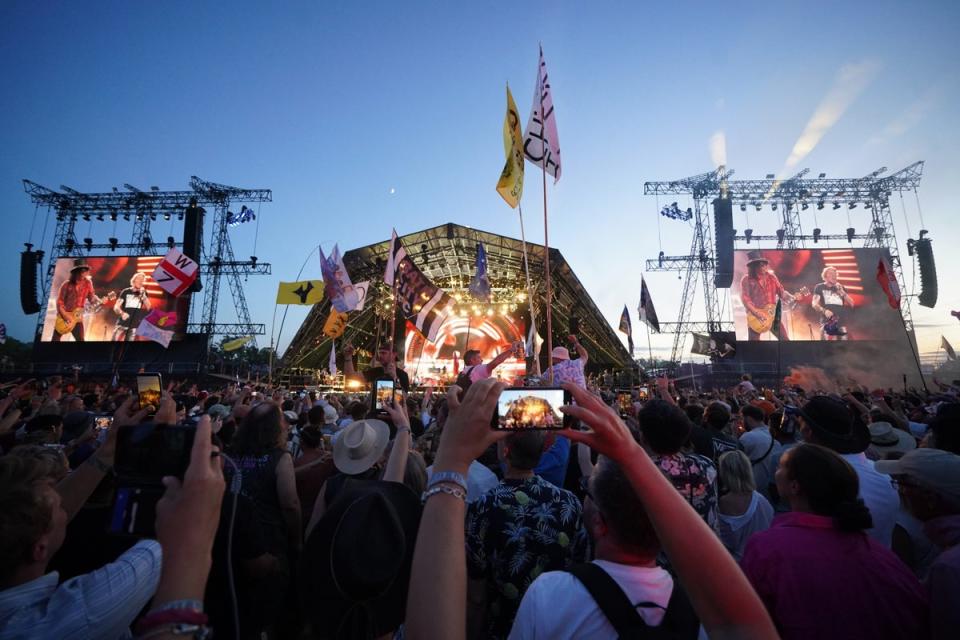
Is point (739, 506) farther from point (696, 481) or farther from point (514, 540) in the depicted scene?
point (514, 540)

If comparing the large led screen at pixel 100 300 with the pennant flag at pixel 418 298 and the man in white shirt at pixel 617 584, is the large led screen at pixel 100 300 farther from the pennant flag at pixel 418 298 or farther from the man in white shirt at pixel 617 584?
the man in white shirt at pixel 617 584

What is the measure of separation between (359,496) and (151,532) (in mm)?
604

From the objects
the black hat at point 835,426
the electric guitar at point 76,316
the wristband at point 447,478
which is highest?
the electric guitar at point 76,316

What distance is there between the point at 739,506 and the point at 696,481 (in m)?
0.73

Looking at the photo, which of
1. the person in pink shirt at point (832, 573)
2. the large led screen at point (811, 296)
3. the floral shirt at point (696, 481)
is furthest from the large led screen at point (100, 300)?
the large led screen at point (811, 296)

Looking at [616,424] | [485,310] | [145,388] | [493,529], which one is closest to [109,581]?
[493,529]

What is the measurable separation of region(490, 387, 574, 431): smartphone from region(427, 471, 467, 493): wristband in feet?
0.71

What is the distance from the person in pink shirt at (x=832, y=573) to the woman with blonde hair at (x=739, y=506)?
3.50 feet

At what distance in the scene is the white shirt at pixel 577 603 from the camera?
119 centimetres

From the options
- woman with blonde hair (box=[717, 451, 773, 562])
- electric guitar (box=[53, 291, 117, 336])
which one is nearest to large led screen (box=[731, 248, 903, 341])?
woman with blonde hair (box=[717, 451, 773, 562])

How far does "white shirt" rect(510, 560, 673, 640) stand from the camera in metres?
1.19

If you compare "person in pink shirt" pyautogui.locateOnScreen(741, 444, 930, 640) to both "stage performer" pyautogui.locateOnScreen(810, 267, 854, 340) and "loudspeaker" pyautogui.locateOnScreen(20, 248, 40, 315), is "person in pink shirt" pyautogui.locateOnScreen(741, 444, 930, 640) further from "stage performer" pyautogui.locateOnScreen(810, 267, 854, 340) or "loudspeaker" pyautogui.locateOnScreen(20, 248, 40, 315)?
"loudspeaker" pyautogui.locateOnScreen(20, 248, 40, 315)

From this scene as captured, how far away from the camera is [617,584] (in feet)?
4.04

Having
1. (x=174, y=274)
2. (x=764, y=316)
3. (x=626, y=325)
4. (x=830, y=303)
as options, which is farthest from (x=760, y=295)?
(x=174, y=274)
